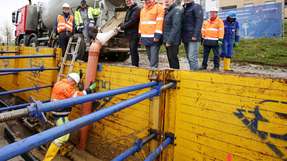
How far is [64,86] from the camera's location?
16.0 ft

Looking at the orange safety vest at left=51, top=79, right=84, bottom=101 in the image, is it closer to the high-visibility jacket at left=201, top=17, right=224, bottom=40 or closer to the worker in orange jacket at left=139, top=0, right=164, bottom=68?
the worker in orange jacket at left=139, top=0, right=164, bottom=68

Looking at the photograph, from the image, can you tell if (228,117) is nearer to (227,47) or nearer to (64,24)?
(227,47)

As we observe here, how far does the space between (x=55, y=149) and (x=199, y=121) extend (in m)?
2.41

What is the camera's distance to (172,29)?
5.55m

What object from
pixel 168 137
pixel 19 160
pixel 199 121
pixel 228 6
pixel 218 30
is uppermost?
pixel 228 6

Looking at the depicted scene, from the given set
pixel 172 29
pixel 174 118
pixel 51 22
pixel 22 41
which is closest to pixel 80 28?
pixel 172 29

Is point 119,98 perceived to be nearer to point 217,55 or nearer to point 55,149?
point 55,149

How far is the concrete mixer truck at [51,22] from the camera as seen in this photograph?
31.1 ft

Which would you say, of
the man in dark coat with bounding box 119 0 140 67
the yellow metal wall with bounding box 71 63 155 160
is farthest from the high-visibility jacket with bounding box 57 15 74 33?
the yellow metal wall with bounding box 71 63 155 160

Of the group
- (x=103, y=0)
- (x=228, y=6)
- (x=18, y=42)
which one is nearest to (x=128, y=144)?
(x=103, y=0)

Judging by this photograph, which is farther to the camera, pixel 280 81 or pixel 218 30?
pixel 218 30

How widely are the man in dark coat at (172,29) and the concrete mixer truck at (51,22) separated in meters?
3.34

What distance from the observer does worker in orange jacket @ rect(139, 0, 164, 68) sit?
5844 millimetres

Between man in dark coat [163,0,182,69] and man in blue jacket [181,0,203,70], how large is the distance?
260 mm
